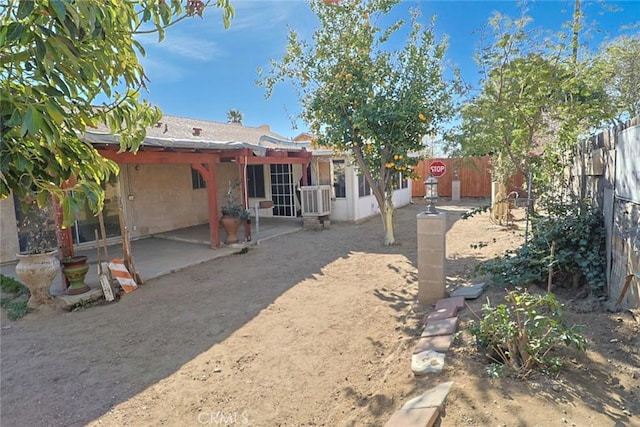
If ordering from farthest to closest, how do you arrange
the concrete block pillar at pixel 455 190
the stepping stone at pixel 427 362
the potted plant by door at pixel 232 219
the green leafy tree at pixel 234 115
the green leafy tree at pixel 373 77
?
1. the green leafy tree at pixel 234 115
2. the concrete block pillar at pixel 455 190
3. the potted plant by door at pixel 232 219
4. the green leafy tree at pixel 373 77
5. the stepping stone at pixel 427 362

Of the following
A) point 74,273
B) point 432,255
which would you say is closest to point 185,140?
point 74,273

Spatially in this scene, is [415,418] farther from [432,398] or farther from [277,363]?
[277,363]

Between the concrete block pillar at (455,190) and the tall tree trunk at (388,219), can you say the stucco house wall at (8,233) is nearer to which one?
the tall tree trunk at (388,219)

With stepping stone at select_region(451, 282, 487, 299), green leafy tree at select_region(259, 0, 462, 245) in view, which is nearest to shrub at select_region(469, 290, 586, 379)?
stepping stone at select_region(451, 282, 487, 299)

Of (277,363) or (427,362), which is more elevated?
(427,362)

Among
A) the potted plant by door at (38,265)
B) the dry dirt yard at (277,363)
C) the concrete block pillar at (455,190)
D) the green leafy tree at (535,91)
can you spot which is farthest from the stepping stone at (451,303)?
the concrete block pillar at (455,190)

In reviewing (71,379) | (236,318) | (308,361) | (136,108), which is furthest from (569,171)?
(71,379)

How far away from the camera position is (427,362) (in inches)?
109

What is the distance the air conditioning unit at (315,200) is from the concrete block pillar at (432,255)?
6.67 meters

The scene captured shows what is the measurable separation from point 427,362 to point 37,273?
5.28 meters

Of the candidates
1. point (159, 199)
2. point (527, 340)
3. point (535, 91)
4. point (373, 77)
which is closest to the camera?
point (527, 340)

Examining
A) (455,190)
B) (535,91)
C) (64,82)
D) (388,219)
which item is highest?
(535,91)

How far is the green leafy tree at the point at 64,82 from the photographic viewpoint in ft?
3.69

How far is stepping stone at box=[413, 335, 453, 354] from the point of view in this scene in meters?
2.93
